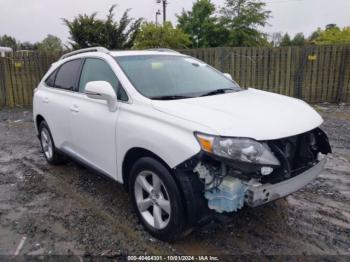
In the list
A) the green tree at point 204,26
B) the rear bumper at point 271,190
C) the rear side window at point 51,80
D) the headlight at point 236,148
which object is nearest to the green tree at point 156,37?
the green tree at point 204,26

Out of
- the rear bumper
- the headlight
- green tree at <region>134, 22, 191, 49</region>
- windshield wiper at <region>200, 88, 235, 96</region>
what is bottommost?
the rear bumper

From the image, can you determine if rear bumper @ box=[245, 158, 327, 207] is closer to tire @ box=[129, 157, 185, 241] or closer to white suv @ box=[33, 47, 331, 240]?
white suv @ box=[33, 47, 331, 240]

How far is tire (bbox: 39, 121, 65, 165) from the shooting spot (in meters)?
4.96

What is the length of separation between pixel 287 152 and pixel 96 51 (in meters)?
2.67

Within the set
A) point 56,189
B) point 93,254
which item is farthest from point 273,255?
point 56,189

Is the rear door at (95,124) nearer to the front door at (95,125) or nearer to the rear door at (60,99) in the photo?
the front door at (95,125)

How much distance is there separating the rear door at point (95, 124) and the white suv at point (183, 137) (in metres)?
0.01

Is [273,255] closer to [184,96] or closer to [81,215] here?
[184,96]

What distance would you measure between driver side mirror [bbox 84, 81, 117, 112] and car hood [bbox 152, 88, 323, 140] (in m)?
0.51

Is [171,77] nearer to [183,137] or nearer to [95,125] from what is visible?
[95,125]

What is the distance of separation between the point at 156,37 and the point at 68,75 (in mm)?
16006

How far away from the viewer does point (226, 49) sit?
10.4m

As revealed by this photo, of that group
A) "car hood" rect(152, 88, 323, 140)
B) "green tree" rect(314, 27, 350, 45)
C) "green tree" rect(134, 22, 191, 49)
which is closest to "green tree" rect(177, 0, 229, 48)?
"green tree" rect(314, 27, 350, 45)

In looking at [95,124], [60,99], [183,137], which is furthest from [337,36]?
[183,137]
